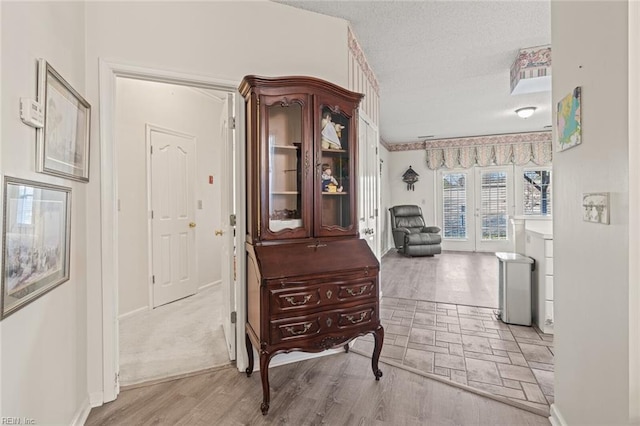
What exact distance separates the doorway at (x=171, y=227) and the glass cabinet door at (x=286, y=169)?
0.50 meters

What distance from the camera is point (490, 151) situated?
764 cm

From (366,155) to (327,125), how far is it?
1.25 m

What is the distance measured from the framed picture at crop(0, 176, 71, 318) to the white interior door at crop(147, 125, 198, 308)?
2.27 m

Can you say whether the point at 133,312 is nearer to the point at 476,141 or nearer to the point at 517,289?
the point at 517,289

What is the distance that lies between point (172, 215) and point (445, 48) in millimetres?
3594

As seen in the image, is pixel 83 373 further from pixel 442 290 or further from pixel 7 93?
pixel 442 290

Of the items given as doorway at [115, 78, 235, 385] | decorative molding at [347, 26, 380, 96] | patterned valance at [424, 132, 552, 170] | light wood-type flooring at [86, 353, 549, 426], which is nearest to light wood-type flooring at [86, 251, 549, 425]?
light wood-type flooring at [86, 353, 549, 426]

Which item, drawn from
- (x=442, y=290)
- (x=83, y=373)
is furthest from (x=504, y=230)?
(x=83, y=373)

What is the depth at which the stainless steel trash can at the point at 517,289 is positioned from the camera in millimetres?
3080

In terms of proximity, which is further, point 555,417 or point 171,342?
point 171,342

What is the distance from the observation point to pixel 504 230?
7.61 metres

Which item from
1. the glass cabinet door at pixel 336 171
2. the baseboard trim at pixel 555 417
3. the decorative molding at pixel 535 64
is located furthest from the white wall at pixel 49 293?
the decorative molding at pixel 535 64

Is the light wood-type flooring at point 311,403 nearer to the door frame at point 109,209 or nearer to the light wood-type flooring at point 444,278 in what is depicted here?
the door frame at point 109,209

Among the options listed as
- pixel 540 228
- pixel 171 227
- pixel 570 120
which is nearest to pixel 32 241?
pixel 570 120
